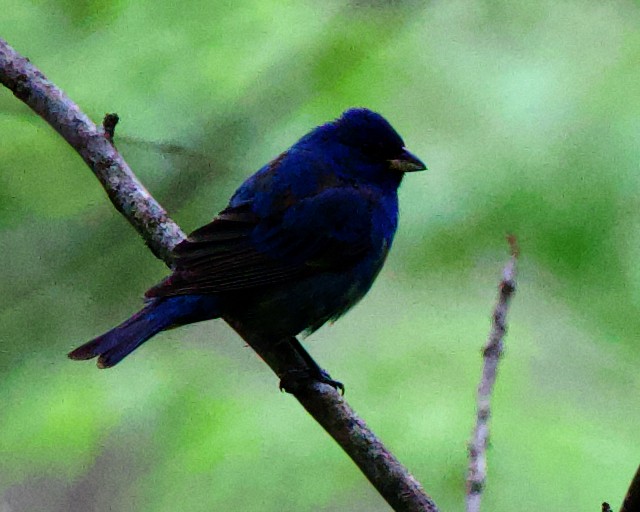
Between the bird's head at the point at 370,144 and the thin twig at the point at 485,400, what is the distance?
1810mm

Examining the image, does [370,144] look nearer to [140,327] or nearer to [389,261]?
[389,261]

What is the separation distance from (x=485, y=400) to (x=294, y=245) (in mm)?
1730

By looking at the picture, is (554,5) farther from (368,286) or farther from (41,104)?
(41,104)

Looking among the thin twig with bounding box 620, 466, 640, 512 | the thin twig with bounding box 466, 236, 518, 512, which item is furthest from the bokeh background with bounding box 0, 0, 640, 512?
the thin twig with bounding box 620, 466, 640, 512

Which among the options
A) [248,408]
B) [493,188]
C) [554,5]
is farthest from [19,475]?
[554,5]

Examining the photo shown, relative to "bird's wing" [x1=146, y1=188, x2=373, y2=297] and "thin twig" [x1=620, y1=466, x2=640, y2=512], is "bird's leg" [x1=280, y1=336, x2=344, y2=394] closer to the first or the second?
"bird's wing" [x1=146, y1=188, x2=373, y2=297]

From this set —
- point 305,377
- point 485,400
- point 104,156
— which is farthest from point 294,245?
point 485,400

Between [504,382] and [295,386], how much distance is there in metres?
1.00

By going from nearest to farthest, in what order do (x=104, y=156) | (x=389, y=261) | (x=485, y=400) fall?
(x=485, y=400) < (x=104, y=156) < (x=389, y=261)

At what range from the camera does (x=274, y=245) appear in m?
4.07

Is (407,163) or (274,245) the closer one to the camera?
(274,245)

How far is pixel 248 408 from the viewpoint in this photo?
4.07 m

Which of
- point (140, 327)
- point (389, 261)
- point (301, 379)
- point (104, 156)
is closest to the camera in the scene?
point (301, 379)

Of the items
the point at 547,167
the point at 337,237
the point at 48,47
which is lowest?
the point at 547,167
